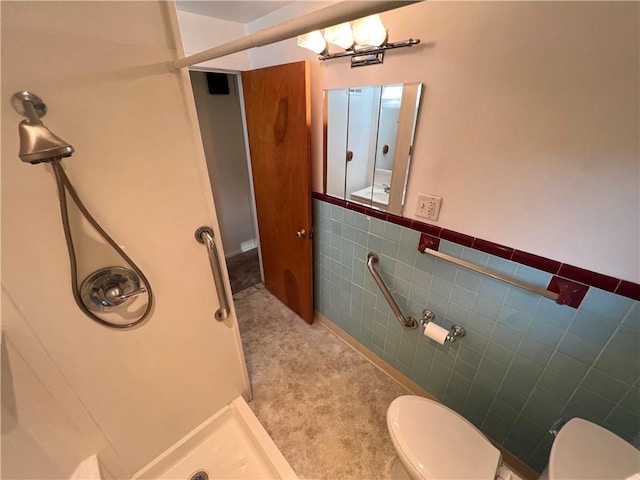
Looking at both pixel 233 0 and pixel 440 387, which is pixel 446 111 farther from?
pixel 440 387

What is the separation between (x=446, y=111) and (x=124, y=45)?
42.6 inches

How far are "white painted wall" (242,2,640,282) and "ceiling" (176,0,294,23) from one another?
2.50 feet

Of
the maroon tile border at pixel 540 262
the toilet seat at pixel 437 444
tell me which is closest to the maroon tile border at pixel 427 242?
the maroon tile border at pixel 540 262

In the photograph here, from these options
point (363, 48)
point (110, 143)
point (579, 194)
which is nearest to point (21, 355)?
point (110, 143)

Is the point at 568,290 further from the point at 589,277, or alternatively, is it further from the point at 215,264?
the point at 215,264

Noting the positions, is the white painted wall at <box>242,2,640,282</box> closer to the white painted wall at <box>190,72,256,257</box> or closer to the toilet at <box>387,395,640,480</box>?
the toilet at <box>387,395,640,480</box>

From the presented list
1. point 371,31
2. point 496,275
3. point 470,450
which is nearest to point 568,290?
point 496,275

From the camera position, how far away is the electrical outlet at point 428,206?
3.64 feet

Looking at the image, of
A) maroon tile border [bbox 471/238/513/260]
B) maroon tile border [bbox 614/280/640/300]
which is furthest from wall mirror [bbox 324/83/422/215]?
maroon tile border [bbox 614/280/640/300]

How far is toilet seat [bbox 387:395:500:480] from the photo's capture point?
915 millimetres

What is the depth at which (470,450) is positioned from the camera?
0.97 metres

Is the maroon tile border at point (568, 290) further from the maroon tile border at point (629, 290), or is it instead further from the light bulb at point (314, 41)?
the light bulb at point (314, 41)

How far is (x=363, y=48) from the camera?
113 cm

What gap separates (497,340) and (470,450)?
448 millimetres
